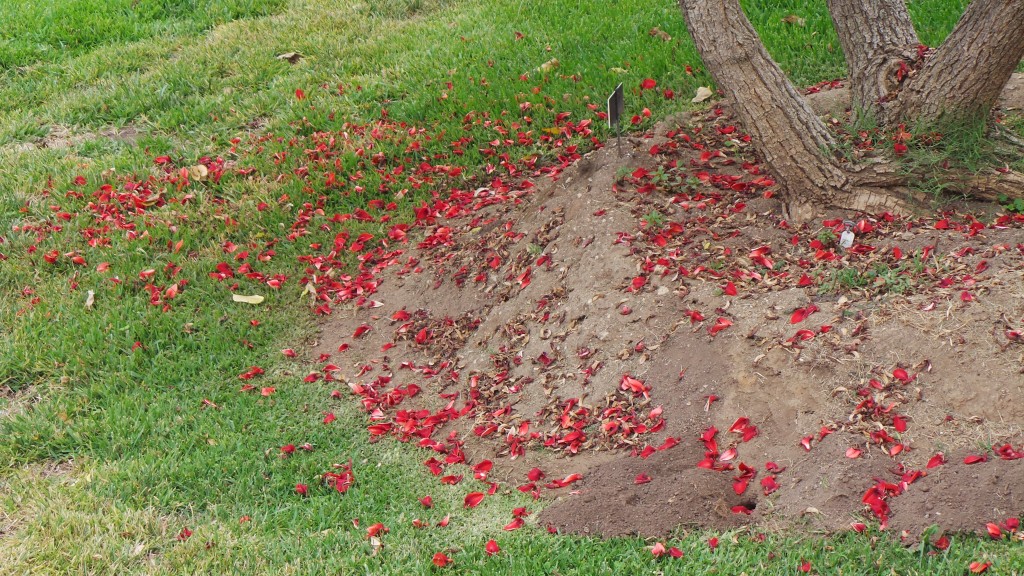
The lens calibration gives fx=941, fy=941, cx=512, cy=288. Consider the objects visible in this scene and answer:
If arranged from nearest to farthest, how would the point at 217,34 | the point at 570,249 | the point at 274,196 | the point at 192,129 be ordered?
the point at 570,249 < the point at 274,196 < the point at 192,129 < the point at 217,34

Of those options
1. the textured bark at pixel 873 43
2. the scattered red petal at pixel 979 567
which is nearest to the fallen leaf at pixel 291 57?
the textured bark at pixel 873 43

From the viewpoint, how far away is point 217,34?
8.73 meters

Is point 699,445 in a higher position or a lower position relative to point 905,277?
lower

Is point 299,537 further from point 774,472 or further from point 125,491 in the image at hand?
point 774,472

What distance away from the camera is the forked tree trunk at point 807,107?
4730 millimetres

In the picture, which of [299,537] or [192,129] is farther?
[192,129]

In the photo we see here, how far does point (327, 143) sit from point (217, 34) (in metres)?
2.71

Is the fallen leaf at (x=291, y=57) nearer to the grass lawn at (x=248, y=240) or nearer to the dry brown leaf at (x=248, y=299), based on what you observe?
the grass lawn at (x=248, y=240)

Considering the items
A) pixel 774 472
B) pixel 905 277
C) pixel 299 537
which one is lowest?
pixel 299 537

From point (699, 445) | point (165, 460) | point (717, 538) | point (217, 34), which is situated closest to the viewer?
point (717, 538)

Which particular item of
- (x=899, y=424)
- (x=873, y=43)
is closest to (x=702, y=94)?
(x=873, y=43)

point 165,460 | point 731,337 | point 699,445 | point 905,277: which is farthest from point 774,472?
point 165,460

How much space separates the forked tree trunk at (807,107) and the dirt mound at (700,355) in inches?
8.1

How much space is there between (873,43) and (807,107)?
0.80 metres
